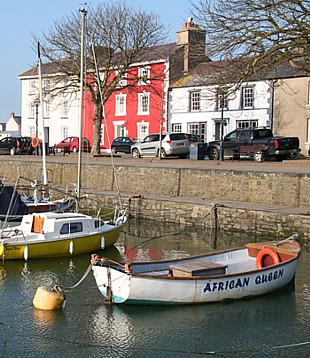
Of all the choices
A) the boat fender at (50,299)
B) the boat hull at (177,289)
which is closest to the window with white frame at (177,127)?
the boat hull at (177,289)

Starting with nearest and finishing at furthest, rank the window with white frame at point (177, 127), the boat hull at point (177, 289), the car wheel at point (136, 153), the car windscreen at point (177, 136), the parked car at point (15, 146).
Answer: the boat hull at point (177, 289), the car windscreen at point (177, 136), the car wheel at point (136, 153), the parked car at point (15, 146), the window with white frame at point (177, 127)

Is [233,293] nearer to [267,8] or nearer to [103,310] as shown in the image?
[103,310]

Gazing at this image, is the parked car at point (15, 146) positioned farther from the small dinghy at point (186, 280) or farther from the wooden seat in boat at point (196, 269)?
the wooden seat in boat at point (196, 269)

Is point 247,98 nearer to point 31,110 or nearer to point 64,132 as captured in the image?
point 64,132

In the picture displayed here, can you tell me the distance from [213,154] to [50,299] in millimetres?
20854

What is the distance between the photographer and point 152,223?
26.8m

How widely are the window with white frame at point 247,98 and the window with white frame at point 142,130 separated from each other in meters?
9.24

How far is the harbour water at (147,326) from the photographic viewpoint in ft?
38.7

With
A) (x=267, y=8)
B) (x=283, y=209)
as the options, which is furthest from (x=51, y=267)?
(x=267, y=8)

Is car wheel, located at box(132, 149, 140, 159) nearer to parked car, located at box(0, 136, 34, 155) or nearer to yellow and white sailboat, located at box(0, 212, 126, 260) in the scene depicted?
parked car, located at box(0, 136, 34, 155)

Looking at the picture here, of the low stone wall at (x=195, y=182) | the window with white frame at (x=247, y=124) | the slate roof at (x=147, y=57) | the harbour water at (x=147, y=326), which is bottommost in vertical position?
the harbour water at (x=147, y=326)

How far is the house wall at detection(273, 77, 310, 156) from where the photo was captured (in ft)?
127

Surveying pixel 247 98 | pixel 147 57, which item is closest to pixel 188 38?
pixel 147 57

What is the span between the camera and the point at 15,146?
45.0 meters
